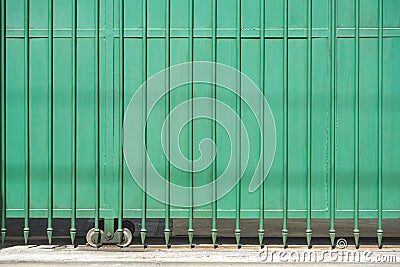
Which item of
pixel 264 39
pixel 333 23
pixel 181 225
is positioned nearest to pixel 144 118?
pixel 264 39

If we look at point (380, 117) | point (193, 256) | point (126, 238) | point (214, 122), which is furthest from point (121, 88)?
point (380, 117)

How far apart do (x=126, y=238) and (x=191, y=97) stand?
1184 mm

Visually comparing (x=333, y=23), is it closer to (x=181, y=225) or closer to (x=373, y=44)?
(x=373, y=44)

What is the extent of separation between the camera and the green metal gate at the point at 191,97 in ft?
18.7

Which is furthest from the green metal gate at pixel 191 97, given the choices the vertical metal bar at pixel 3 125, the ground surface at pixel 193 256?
the ground surface at pixel 193 256

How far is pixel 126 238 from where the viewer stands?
577 centimetres

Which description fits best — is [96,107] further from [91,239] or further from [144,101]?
[91,239]

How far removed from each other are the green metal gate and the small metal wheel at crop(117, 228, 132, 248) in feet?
0.13

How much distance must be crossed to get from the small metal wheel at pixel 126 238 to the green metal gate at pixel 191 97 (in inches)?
1.5

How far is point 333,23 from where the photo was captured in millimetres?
5625

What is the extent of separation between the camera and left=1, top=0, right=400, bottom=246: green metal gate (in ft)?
18.7

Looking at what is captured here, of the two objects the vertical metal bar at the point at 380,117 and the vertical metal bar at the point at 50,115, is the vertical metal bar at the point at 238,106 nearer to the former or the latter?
the vertical metal bar at the point at 380,117

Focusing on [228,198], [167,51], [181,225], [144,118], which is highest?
[167,51]

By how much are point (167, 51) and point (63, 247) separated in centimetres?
170
